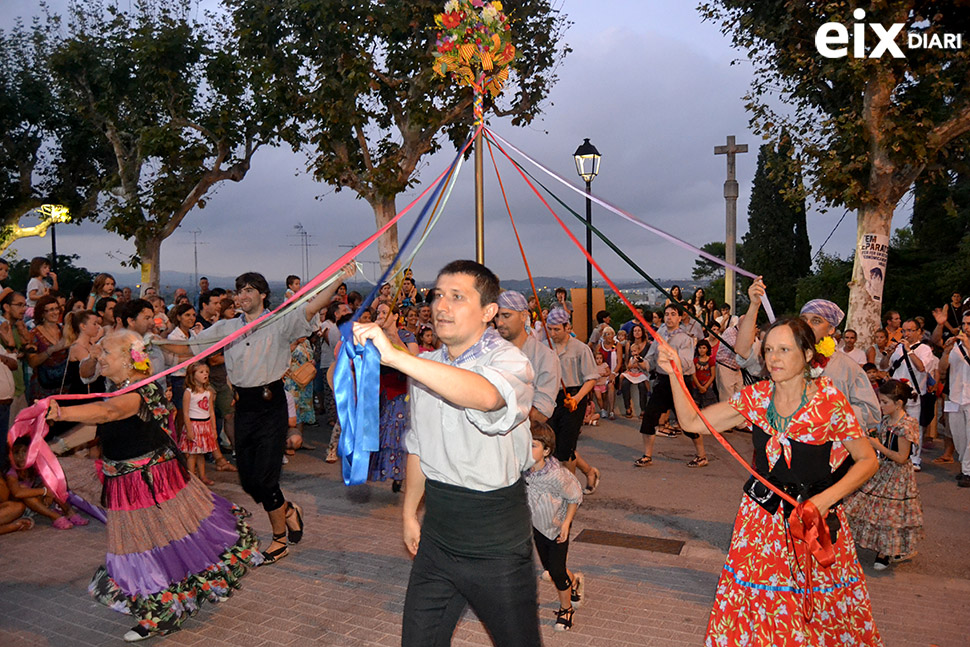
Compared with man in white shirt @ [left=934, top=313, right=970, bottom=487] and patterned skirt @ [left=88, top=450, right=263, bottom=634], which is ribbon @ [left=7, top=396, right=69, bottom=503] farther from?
man in white shirt @ [left=934, top=313, right=970, bottom=487]

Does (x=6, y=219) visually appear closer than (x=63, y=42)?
No

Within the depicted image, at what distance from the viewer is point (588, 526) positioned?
698 centimetres

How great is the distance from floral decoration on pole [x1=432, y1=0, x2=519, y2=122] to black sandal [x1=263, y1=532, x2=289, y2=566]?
3.57m

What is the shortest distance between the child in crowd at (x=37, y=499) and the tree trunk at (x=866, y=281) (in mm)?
12820

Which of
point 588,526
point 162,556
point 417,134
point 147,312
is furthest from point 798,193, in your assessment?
point 162,556

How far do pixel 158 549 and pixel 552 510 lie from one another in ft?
8.00

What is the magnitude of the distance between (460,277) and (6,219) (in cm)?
2515

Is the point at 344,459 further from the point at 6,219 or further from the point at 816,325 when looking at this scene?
the point at 6,219

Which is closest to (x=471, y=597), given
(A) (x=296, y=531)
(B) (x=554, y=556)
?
(B) (x=554, y=556)

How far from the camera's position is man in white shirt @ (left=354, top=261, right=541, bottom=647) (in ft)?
9.37

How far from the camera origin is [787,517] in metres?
3.62

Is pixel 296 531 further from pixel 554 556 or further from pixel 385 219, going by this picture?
pixel 385 219

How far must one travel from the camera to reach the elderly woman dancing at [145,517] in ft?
14.9

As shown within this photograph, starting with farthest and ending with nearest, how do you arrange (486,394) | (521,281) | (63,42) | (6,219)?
(6,219)
(63,42)
(521,281)
(486,394)
